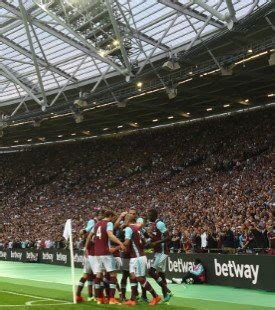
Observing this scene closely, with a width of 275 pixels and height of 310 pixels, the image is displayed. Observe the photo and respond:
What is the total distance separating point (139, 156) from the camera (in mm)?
44625

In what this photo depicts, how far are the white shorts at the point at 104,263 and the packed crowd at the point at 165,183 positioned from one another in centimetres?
677

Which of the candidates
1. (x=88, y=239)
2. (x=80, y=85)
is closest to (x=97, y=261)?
(x=88, y=239)

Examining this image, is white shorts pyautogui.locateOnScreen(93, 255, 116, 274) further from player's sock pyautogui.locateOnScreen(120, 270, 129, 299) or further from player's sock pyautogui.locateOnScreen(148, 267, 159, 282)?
player's sock pyautogui.locateOnScreen(148, 267, 159, 282)

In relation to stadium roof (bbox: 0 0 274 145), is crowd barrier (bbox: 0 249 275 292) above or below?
below

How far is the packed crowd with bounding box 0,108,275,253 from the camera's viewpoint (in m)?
23.6

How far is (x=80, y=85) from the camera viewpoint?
3641 centimetres

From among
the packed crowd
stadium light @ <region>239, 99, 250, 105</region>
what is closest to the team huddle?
the packed crowd

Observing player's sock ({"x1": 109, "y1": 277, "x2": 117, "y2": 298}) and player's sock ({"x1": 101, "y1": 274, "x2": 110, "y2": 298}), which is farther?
player's sock ({"x1": 101, "y1": 274, "x2": 110, "y2": 298})

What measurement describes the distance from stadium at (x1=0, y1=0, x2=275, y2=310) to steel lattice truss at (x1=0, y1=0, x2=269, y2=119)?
3.4 inches

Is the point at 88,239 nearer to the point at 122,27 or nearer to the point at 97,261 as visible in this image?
the point at 97,261

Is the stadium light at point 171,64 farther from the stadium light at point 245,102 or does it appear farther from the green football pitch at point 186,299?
the stadium light at point 245,102

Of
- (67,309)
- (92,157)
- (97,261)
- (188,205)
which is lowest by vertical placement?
Result: (67,309)

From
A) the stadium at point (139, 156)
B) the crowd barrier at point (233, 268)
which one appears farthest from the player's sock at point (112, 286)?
the crowd barrier at point (233, 268)

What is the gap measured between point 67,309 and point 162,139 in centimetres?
3344
